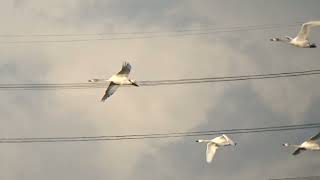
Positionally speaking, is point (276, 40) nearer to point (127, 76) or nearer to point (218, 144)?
point (218, 144)

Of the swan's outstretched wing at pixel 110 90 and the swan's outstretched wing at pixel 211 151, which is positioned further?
the swan's outstretched wing at pixel 211 151

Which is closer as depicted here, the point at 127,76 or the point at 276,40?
the point at 127,76

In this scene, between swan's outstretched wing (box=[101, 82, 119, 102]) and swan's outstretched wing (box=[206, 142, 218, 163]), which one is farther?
swan's outstretched wing (box=[206, 142, 218, 163])

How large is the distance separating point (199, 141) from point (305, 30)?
46.1 ft

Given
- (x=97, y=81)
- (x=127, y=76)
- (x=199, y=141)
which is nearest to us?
(x=127, y=76)

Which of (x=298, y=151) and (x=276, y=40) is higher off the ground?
(x=276, y=40)

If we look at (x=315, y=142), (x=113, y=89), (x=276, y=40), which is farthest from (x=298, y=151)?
(x=113, y=89)

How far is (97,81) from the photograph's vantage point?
242 ft

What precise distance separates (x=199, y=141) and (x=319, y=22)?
16061mm

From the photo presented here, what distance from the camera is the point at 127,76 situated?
221 ft

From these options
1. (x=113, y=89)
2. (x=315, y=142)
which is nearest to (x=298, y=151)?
(x=315, y=142)

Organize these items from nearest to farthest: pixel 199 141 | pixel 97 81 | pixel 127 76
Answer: pixel 127 76 < pixel 97 81 < pixel 199 141

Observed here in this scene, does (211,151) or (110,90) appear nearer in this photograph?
(110,90)

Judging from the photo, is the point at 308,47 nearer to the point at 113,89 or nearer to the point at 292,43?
the point at 292,43
